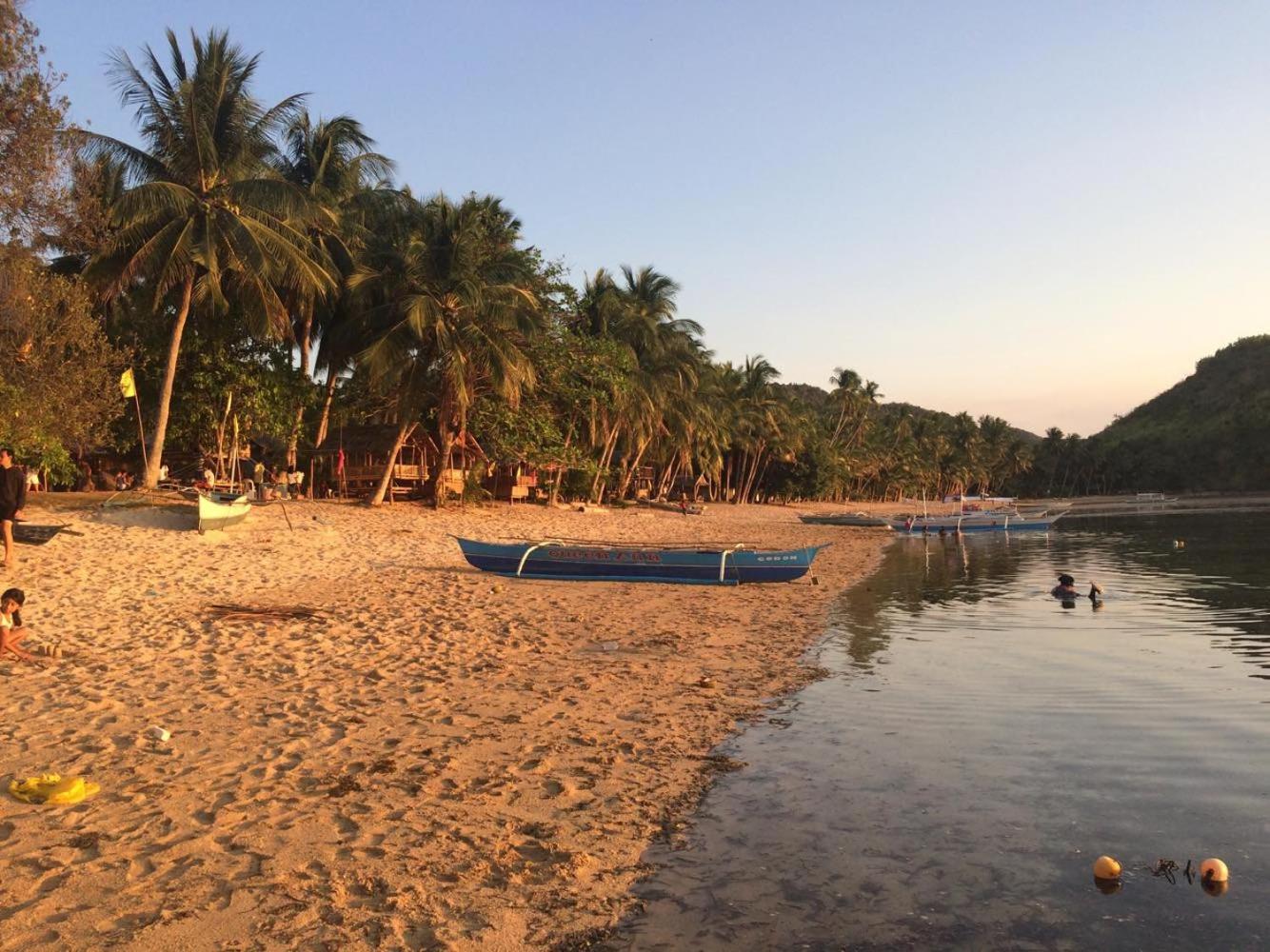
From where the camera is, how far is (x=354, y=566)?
727 inches

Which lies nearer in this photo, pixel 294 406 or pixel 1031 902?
pixel 1031 902

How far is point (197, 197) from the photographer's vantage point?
2447 centimetres

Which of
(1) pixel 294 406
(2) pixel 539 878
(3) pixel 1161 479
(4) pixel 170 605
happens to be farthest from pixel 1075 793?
(3) pixel 1161 479

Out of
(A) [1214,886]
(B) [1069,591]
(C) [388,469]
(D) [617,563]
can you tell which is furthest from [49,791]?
(C) [388,469]

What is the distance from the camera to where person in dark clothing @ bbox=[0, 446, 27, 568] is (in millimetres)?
12641

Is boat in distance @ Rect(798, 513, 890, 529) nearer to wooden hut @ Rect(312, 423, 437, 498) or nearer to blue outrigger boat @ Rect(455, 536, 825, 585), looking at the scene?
wooden hut @ Rect(312, 423, 437, 498)

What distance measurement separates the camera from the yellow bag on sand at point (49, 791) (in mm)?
5488

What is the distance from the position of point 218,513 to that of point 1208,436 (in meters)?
135

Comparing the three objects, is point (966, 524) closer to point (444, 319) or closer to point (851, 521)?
point (851, 521)

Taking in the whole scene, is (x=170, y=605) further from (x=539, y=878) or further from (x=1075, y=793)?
(x=1075, y=793)

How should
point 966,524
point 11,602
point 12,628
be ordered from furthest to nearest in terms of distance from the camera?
1. point 966,524
2. point 11,602
3. point 12,628

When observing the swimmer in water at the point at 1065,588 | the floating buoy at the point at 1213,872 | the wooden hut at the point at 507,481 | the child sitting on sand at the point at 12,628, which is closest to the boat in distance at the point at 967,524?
the wooden hut at the point at 507,481

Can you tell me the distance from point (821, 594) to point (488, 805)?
557 inches

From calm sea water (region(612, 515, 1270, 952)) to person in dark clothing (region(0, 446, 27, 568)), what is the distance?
11819mm
